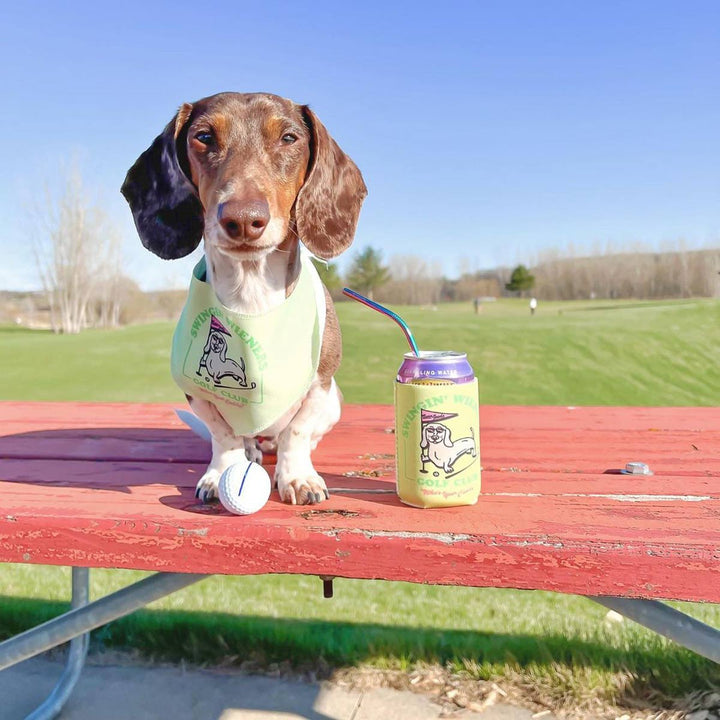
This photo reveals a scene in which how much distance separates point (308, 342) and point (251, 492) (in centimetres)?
40

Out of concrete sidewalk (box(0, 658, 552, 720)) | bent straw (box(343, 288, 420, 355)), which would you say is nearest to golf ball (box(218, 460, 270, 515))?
bent straw (box(343, 288, 420, 355))

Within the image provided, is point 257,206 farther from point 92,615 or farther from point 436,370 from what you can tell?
point 92,615

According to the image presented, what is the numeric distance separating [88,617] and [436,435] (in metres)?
0.94

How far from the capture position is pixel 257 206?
1.39m

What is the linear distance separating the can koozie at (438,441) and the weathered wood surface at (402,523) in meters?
0.05

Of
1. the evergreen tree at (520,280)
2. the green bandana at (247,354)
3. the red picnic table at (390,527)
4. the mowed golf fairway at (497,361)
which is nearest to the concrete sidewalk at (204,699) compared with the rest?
the red picnic table at (390,527)

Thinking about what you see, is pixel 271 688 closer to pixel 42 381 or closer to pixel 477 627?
pixel 477 627

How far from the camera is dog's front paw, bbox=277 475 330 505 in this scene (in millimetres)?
1553

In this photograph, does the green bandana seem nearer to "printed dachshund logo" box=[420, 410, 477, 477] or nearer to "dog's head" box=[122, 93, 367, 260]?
"dog's head" box=[122, 93, 367, 260]

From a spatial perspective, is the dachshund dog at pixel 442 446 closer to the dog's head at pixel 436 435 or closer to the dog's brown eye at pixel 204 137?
the dog's head at pixel 436 435

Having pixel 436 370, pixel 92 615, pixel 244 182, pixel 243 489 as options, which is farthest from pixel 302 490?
pixel 244 182

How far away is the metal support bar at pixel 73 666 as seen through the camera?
92.7 inches

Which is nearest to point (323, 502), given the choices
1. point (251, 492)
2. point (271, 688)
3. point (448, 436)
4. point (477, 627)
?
point (251, 492)

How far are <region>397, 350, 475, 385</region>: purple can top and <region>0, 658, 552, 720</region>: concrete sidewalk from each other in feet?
4.84
